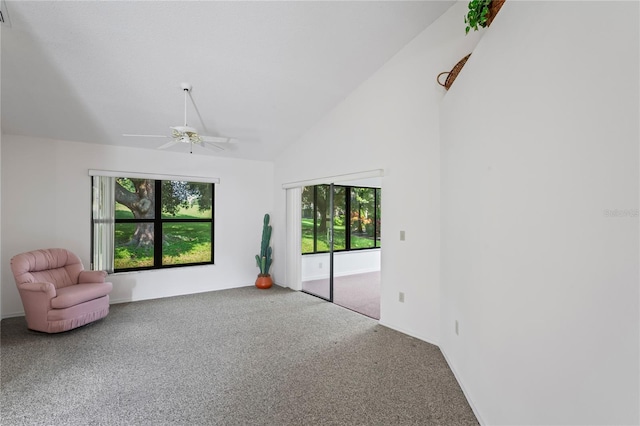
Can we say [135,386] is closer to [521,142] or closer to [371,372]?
[371,372]

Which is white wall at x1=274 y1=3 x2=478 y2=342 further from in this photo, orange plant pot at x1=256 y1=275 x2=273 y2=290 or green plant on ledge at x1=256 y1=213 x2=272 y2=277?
orange plant pot at x1=256 y1=275 x2=273 y2=290

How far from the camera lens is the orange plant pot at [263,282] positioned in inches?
213

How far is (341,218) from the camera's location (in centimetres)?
586

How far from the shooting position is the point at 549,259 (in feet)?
4.19

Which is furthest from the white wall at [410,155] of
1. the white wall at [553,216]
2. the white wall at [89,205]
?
the white wall at [89,205]

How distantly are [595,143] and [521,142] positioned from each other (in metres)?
0.54

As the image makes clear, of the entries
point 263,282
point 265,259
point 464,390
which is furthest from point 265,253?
point 464,390

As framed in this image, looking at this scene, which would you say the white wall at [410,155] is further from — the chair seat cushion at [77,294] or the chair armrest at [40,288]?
the chair armrest at [40,288]

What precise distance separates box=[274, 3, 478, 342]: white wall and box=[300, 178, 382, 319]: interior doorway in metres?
0.79

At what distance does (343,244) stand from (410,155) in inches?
127

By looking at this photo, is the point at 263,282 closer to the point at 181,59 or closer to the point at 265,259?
the point at 265,259

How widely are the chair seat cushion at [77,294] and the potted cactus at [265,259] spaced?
2.36m

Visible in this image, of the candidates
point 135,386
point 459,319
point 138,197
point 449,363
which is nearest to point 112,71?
point 138,197

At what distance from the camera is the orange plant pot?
5418 millimetres
